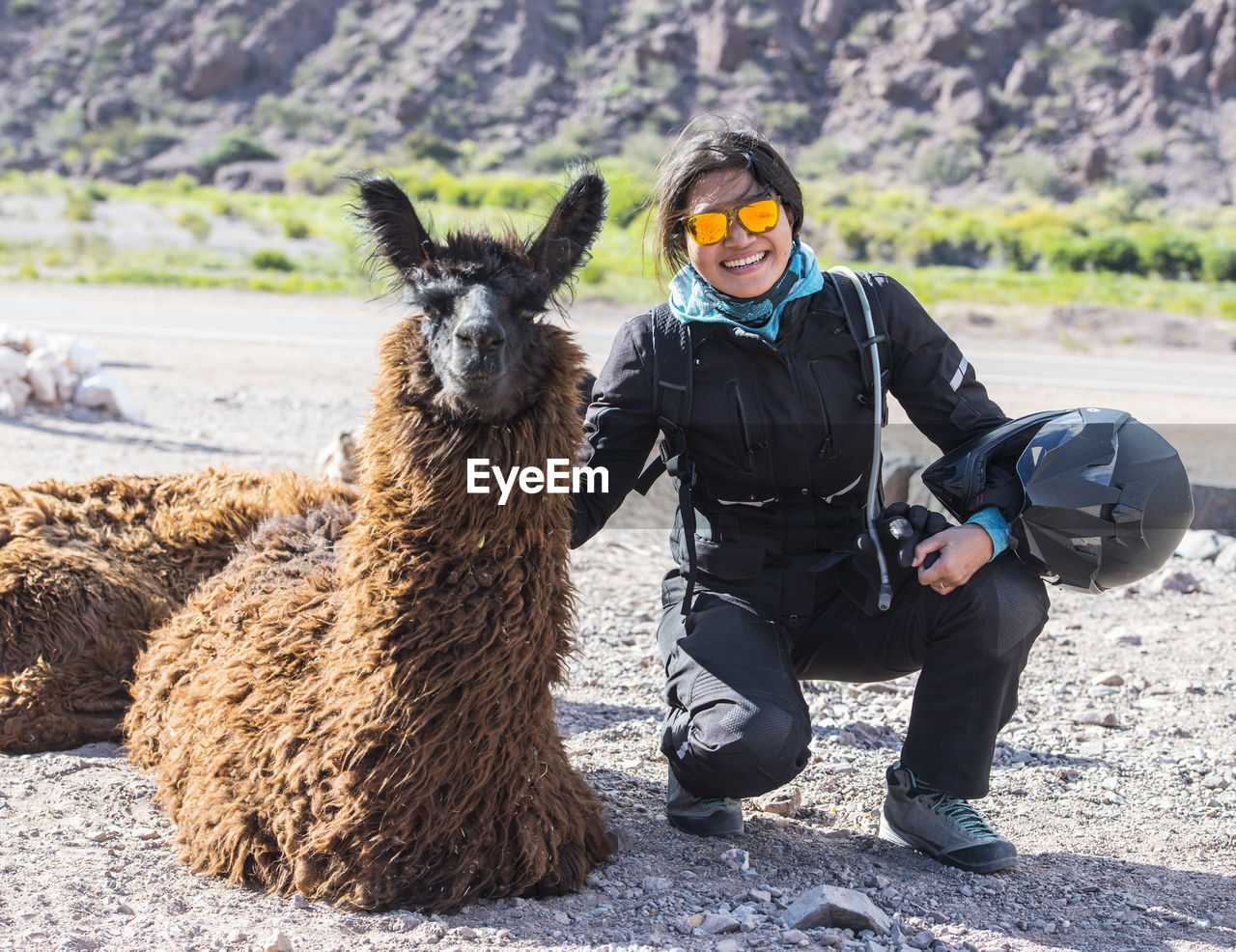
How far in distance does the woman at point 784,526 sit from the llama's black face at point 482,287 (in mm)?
691

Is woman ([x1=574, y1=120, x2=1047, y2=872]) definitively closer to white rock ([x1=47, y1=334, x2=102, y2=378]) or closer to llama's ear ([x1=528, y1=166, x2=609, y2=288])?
llama's ear ([x1=528, y1=166, x2=609, y2=288])

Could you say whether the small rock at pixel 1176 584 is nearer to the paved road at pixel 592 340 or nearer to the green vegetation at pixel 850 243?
the paved road at pixel 592 340

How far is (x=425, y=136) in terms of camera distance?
49.7 meters

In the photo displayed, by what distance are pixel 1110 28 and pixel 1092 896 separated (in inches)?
2113

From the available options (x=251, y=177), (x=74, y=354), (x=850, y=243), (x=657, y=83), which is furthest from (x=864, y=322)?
(x=657, y=83)

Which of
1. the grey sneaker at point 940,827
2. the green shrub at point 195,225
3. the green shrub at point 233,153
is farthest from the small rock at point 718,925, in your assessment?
the green shrub at point 233,153

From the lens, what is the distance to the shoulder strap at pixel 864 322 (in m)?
3.50

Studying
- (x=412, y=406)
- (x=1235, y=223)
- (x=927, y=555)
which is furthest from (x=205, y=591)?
(x=1235, y=223)

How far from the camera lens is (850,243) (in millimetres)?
28875

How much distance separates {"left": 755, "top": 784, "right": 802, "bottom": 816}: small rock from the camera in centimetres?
376

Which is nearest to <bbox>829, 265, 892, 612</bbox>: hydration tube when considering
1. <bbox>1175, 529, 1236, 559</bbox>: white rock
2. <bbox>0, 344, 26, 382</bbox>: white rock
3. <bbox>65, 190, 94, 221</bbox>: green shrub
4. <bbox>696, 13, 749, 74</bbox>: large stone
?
<bbox>1175, 529, 1236, 559</bbox>: white rock

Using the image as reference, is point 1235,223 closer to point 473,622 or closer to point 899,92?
point 899,92

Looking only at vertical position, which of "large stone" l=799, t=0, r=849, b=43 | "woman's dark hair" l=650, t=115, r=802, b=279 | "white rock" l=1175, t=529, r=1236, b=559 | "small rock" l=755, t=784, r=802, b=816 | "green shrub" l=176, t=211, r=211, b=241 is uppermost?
"large stone" l=799, t=0, r=849, b=43

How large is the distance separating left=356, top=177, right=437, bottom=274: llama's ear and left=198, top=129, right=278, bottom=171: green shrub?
163 feet
